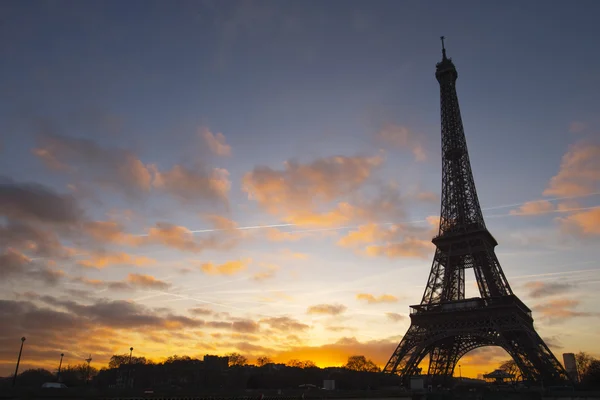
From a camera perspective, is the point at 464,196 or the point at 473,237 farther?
the point at 464,196

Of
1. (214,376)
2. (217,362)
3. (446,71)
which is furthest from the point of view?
(217,362)

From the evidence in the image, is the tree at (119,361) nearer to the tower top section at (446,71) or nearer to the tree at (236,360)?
the tree at (236,360)

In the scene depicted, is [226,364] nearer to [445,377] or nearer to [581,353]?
[445,377]

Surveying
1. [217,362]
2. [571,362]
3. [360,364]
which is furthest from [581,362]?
[217,362]

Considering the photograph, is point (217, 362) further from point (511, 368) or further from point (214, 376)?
point (511, 368)

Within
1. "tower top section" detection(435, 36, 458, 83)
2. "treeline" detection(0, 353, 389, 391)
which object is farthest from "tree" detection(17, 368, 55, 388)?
"tower top section" detection(435, 36, 458, 83)

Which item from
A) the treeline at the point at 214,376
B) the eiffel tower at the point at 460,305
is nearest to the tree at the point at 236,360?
the treeline at the point at 214,376

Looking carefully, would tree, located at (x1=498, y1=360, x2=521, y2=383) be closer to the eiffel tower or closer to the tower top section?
the eiffel tower

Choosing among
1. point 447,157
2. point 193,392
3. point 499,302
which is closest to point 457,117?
point 447,157
